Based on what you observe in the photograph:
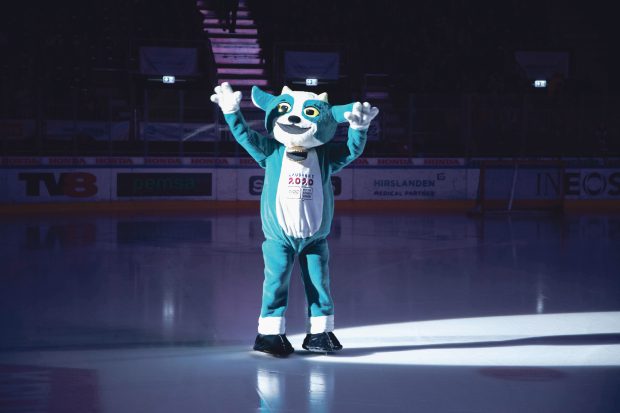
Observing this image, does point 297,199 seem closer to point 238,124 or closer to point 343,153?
point 343,153

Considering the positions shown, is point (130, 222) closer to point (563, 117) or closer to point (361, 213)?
point (361, 213)

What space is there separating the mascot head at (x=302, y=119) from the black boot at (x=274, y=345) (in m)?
1.44

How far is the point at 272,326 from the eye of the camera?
20.9 feet

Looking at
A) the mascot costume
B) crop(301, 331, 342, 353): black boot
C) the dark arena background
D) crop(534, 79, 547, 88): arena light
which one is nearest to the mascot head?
the mascot costume

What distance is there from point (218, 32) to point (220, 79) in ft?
7.82

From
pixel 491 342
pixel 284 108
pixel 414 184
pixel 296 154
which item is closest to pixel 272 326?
pixel 296 154

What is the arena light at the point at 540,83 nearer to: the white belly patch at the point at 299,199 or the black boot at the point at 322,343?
the white belly patch at the point at 299,199

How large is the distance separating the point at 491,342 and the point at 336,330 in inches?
51.9

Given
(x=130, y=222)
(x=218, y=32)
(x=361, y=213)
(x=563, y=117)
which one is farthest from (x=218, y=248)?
(x=218, y=32)

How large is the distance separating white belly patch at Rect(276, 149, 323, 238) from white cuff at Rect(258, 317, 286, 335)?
64 centimetres

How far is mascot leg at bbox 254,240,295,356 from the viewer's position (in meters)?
6.32

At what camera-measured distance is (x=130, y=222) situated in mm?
17250

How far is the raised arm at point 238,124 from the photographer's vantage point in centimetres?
648

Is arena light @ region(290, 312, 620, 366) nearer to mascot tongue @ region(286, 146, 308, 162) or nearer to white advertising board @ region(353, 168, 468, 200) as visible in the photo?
mascot tongue @ region(286, 146, 308, 162)
